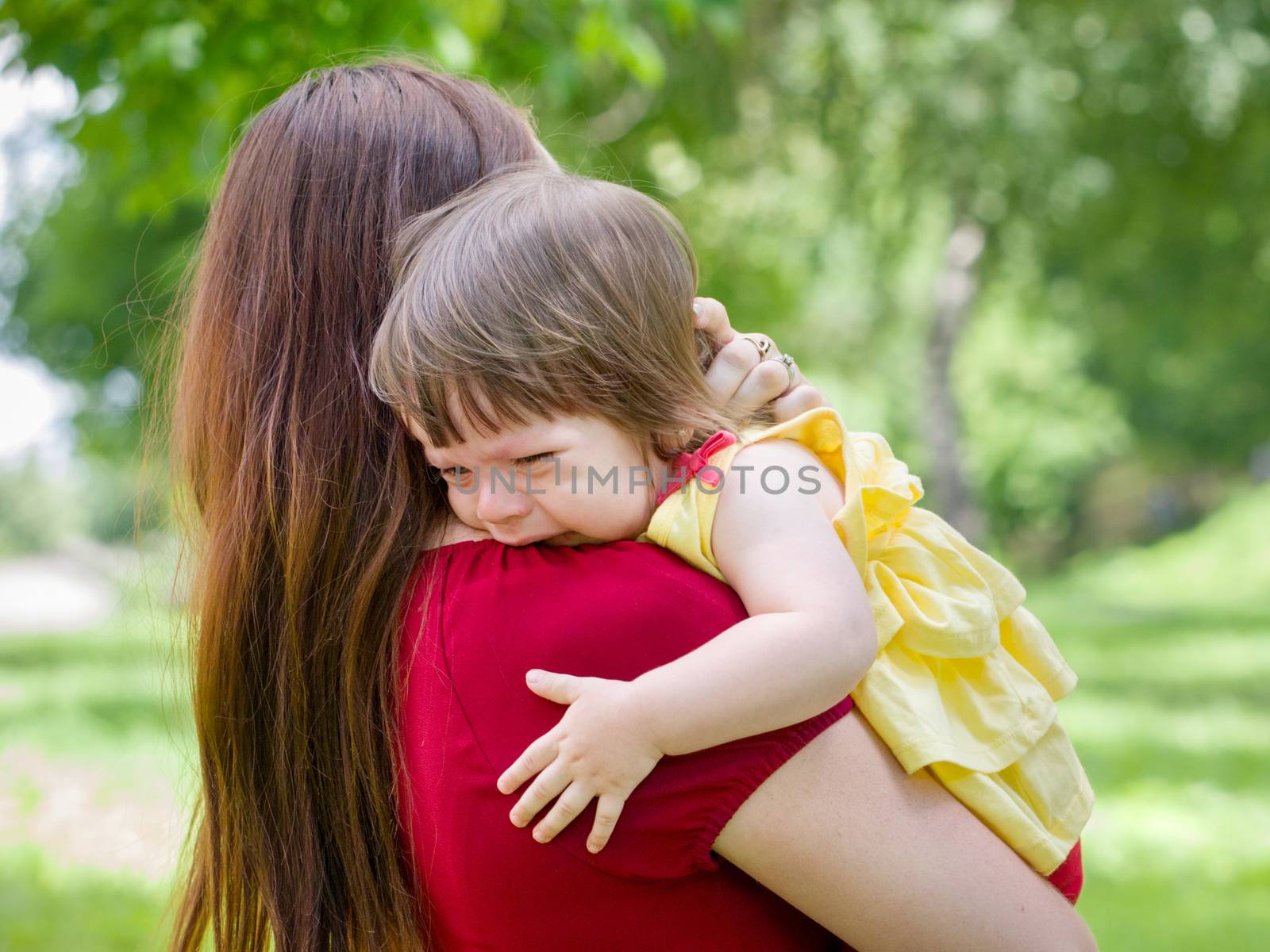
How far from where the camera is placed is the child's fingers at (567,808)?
124 cm

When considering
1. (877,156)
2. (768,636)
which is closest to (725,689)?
(768,636)

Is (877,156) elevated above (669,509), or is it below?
above

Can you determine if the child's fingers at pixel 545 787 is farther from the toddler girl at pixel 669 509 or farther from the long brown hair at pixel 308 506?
the long brown hair at pixel 308 506

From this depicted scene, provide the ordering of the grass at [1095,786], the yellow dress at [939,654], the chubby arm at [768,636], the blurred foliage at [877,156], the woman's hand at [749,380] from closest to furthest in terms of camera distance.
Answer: the chubby arm at [768,636]
the yellow dress at [939,654]
the woman's hand at [749,380]
the blurred foliage at [877,156]
the grass at [1095,786]

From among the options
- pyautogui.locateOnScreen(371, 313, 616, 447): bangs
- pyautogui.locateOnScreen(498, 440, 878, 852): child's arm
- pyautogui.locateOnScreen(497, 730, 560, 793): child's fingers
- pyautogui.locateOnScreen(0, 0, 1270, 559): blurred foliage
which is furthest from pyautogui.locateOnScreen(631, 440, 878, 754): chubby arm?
pyautogui.locateOnScreen(0, 0, 1270, 559): blurred foliage

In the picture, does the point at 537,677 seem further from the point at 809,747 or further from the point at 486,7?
the point at 486,7

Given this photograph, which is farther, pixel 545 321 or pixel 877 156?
pixel 877 156

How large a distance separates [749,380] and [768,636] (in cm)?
45

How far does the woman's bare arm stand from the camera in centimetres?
126

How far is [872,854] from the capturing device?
127cm

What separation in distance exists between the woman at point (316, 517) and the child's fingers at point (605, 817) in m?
0.08

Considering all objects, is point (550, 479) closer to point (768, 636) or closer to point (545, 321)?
point (545, 321)

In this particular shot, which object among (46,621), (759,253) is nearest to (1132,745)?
(759,253)

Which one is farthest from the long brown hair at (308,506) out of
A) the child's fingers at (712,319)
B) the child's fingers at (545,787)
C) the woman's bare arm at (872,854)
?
the woman's bare arm at (872,854)
